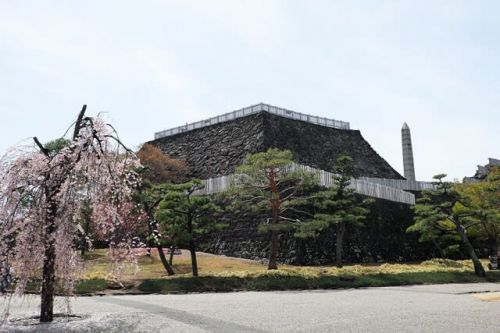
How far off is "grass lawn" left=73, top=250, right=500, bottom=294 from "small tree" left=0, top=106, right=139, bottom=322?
128 inches

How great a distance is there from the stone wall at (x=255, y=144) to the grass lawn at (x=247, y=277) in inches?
→ 339

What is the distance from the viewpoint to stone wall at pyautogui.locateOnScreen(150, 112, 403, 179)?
2792cm

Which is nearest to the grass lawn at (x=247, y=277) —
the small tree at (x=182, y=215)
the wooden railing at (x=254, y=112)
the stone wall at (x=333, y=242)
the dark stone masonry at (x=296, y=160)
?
the small tree at (x=182, y=215)

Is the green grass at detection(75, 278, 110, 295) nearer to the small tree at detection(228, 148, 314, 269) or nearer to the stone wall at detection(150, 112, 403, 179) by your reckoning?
the small tree at detection(228, 148, 314, 269)

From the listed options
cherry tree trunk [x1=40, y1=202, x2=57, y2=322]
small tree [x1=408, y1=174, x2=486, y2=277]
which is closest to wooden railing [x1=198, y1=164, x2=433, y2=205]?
small tree [x1=408, y1=174, x2=486, y2=277]

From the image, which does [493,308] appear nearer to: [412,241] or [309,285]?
[309,285]

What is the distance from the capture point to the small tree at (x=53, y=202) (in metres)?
7.55

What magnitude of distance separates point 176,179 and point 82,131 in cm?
2066

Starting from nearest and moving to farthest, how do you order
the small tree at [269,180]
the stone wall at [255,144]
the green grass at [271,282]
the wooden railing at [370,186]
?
the green grass at [271,282] < the small tree at [269,180] < the wooden railing at [370,186] < the stone wall at [255,144]

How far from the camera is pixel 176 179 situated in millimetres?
29281

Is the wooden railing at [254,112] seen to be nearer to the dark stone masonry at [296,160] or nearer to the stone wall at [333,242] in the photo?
the dark stone masonry at [296,160]

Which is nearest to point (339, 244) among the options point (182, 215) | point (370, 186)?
point (182, 215)

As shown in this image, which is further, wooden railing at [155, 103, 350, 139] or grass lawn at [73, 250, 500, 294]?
wooden railing at [155, 103, 350, 139]

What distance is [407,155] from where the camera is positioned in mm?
43062
